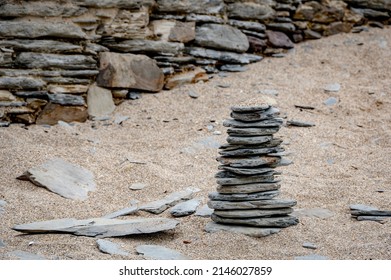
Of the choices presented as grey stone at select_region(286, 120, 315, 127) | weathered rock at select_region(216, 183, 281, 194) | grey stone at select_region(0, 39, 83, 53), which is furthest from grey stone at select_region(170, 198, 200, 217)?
grey stone at select_region(0, 39, 83, 53)

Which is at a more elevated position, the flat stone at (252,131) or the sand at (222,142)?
the flat stone at (252,131)

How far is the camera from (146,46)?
8.34 metres

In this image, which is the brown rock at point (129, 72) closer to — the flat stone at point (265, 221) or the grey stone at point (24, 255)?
the flat stone at point (265, 221)

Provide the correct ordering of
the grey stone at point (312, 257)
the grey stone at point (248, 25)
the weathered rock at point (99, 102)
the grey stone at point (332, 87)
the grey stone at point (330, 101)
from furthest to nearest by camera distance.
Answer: the grey stone at point (248, 25) < the grey stone at point (332, 87) < the grey stone at point (330, 101) < the weathered rock at point (99, 102) < the grey stone at point (312, 257)

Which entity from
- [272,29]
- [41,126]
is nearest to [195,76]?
[272,29]

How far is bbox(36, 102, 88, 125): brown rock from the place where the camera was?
768 centimetres

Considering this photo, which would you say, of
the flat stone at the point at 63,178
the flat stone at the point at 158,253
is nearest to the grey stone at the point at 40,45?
the flat stone at the point at 63,178

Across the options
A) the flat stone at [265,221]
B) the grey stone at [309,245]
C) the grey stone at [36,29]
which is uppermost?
the grey stone at [36,29]

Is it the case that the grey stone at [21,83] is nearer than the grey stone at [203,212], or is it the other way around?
the grey stone at [203,212]

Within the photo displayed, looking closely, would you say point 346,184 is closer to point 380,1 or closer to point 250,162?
point 250,162

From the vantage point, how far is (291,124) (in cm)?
760

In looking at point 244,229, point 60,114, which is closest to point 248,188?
point 244,229

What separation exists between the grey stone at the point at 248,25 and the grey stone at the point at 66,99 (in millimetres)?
2557

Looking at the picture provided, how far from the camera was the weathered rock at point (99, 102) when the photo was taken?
26.2 ft
